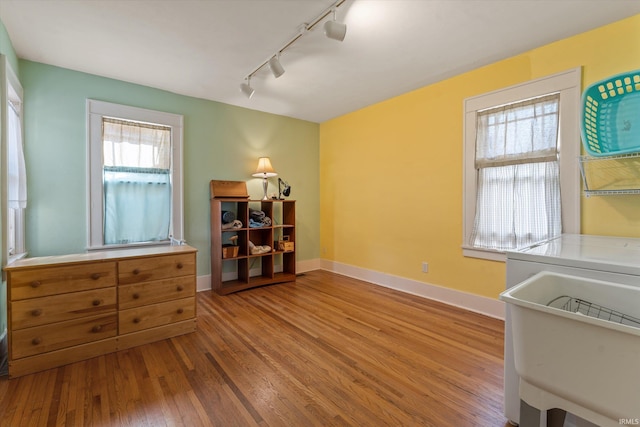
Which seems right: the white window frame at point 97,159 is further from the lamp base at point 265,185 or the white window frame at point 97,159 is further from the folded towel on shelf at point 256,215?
the lamp base at point 265,185

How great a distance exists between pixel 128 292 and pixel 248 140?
2646 millimetres

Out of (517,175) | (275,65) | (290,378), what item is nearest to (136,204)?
(275,65)

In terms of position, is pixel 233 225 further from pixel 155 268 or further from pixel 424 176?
pixel 424 176

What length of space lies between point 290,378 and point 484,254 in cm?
228

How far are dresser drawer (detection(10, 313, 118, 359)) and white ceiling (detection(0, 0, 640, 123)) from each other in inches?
90.4

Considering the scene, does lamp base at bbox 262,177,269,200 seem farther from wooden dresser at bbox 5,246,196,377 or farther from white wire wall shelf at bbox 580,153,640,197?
white wire wall shelf at bbox 580,153,640,197

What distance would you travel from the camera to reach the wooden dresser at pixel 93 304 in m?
1.89

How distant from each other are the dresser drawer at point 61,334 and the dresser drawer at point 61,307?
4cm

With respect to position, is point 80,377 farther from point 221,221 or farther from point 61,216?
point 221,221

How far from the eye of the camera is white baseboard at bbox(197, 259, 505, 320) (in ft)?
9.40

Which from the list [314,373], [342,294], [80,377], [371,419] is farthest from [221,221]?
[371,419]

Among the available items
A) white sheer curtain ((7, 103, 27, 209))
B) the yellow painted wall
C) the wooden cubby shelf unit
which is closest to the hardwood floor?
the yellow painted wall

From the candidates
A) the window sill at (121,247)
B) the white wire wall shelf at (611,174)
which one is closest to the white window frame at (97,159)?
the window sill at (121,247)

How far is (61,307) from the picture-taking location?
2012mm
